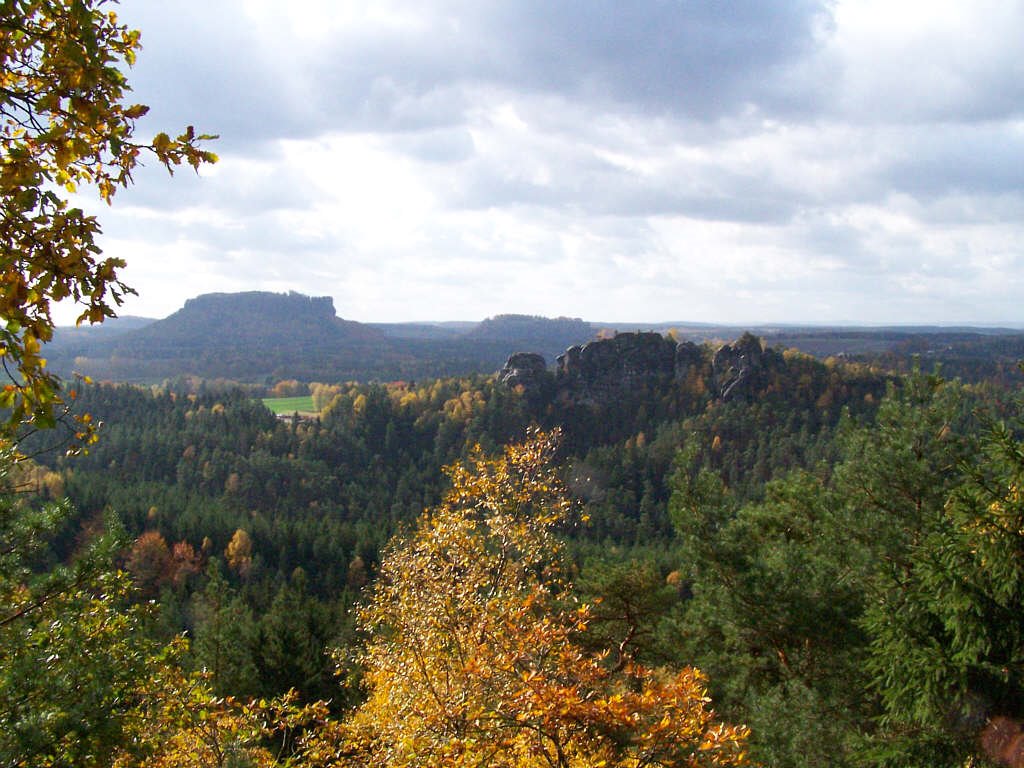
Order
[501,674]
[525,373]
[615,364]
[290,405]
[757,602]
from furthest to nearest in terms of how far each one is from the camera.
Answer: [290,405], [615,364], [525,373], [757,602], [501,674]

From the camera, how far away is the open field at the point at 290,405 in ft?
470

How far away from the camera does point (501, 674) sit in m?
6.96

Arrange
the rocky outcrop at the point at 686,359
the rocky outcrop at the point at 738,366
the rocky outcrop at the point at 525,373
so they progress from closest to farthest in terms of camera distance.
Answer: the rocky outcrop at the point at 738,366 < the rocky outcrop at the point at 525,373 < the rocky outcrop at the point at 686,359

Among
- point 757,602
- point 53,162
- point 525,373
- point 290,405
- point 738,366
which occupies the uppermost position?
point 53,162

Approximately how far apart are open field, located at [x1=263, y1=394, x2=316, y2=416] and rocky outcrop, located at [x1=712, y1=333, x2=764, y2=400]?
81.5 meters

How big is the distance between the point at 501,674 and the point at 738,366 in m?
118

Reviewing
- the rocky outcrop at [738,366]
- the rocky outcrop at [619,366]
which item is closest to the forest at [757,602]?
the rocky outcrop at [738,366]

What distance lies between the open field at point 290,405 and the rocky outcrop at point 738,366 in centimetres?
8151

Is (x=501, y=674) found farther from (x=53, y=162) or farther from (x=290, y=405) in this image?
(x=290, y=405)

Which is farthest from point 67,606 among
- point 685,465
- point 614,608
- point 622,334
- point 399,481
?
point 622,334

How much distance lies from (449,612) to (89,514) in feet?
213

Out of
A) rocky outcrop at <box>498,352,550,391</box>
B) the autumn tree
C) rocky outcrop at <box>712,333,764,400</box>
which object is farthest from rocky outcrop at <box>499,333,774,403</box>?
the autumn tree

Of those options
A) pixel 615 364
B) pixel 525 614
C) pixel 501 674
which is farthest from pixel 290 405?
pixel 501 674

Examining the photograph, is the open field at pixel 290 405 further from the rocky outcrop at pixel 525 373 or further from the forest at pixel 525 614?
the forest at pixel 525 614
